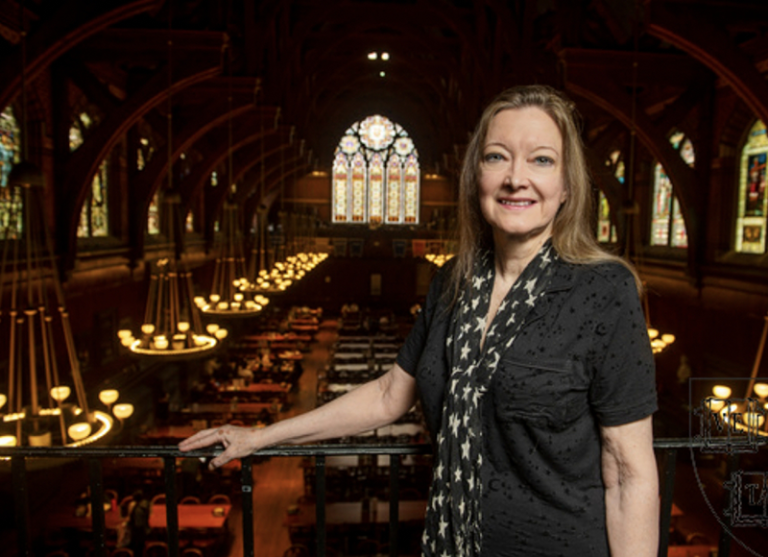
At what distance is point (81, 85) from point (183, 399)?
804cm

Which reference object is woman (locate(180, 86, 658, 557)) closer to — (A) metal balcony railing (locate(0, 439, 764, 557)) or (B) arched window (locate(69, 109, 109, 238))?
(A) metal balcony railing (locate(0, 439, 764, 557))

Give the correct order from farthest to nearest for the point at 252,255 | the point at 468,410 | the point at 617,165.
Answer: the point at 617,165 < the point at 252,255 < the point at 468,410

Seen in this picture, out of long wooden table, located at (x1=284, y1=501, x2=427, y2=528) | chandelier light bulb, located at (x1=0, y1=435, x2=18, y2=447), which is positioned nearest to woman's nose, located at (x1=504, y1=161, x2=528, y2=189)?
chandelier light bulb, located at (x1=0, y1=435, x2=18, y2=447)

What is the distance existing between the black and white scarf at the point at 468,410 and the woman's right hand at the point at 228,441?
0.51m

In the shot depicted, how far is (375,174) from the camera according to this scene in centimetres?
2691

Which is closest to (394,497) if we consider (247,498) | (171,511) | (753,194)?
(247,498)

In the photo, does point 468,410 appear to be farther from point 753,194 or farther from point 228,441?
point 753,194

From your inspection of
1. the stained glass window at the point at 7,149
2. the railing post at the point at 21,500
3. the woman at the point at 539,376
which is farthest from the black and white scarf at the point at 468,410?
the stained glass window at the point at 7,149

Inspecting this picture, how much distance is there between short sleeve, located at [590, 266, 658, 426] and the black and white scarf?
7.1 inches

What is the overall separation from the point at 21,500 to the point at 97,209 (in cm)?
986

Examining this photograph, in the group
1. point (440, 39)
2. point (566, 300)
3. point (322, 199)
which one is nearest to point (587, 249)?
point (566, 300)

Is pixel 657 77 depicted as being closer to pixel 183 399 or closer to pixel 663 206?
pixel 663 206

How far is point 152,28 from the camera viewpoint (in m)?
7.32

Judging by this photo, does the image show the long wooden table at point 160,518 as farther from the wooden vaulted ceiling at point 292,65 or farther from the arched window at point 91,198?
the arched window at point 91,198
